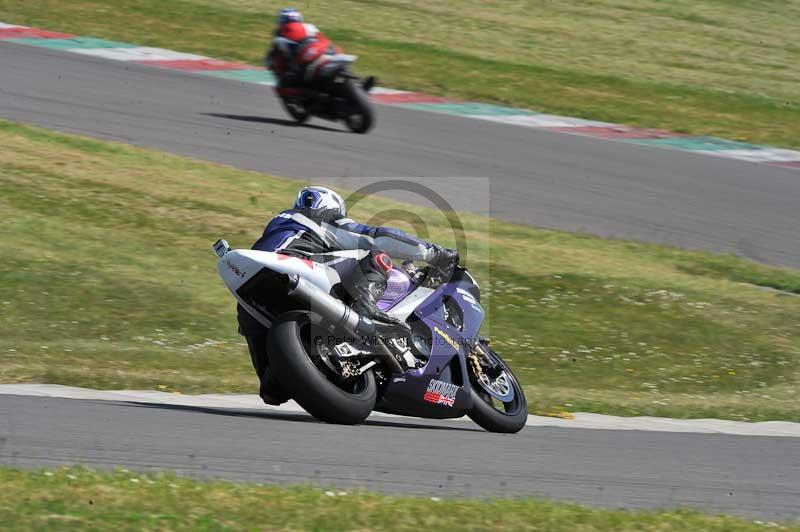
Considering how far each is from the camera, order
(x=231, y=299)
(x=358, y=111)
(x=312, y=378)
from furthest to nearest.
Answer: (x=358, y=111) → (x=231, y=299) → (x=312, y=378)

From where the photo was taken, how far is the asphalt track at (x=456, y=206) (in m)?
6.56

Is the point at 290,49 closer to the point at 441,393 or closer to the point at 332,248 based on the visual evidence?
the point at 332,248

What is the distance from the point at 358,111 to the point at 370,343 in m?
11.8

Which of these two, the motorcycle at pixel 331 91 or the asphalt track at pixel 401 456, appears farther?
the motorcycle at pixel 331 91

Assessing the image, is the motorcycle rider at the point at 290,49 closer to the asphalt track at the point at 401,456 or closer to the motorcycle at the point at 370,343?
the motorcycle at the point at 370,343

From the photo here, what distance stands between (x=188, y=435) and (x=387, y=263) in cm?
161

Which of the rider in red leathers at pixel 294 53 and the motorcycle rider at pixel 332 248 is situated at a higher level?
the motorcycle rider at pixel 332 248

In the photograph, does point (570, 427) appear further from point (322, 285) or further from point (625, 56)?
point (625, 56)

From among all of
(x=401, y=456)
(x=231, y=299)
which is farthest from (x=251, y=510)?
(x=231, y=299)

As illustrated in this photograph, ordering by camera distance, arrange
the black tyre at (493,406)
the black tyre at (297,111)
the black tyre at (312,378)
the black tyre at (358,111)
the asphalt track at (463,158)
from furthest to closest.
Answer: the black tyre at (297,111)
the black tyre at (358,111)
the asphalt track at (463,158)
the black tyre at (493,406)
the black tyre at (312,378)

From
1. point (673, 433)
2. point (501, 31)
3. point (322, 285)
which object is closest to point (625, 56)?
point (501, 31)

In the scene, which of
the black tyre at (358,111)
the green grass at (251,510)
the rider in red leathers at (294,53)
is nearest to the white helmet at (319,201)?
the green grass at (251,510)

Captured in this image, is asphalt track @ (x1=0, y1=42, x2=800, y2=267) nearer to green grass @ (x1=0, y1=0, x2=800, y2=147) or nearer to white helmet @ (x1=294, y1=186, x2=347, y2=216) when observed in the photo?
green grass @ (x1=0, y1=0, x2=800, y2=147)

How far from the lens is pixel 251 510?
17.4 feet
